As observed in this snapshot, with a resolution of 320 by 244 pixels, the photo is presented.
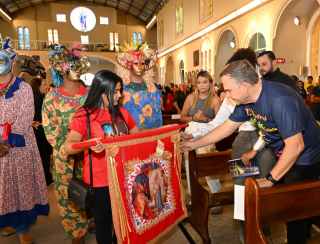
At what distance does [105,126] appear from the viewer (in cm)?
200

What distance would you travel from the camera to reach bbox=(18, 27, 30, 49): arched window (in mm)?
26016

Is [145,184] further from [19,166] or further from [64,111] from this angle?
[19,166]

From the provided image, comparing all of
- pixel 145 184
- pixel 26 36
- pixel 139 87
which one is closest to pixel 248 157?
pixel 145 184

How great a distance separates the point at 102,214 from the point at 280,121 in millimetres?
1277

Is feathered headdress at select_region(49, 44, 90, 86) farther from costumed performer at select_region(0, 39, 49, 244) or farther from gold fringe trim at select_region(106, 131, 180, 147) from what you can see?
gold fringe trim at select_region(106, 131, 180, 147)

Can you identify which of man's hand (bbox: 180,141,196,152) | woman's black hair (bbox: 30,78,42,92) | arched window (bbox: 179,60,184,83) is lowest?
man's hand (bbox: 180,141,196,152)

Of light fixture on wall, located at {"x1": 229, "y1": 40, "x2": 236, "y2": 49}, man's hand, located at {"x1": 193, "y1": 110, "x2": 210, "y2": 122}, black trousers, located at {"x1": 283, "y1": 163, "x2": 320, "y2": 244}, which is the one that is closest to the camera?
black trousers, located at {"x1": 283, "y1": 163, "x2": 320, "y2": 244}

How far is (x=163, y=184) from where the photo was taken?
7.13 feet

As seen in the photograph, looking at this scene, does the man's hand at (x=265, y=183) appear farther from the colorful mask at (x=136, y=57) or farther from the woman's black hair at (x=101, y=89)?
the colorful mask at (x=136, y=57)

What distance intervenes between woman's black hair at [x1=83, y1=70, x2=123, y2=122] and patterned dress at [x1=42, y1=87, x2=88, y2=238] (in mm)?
572

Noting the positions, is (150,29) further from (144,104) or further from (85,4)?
(144,104)

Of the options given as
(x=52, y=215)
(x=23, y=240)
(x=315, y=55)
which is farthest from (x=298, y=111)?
(x=315, y=55)

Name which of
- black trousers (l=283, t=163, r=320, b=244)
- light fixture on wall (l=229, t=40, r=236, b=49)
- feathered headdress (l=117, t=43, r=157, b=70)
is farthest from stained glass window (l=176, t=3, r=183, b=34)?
black trousers (l=283, t=163, r=320, b=244)

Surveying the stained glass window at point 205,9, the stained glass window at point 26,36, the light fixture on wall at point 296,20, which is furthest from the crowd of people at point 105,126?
the stained glass window at point 26,36
